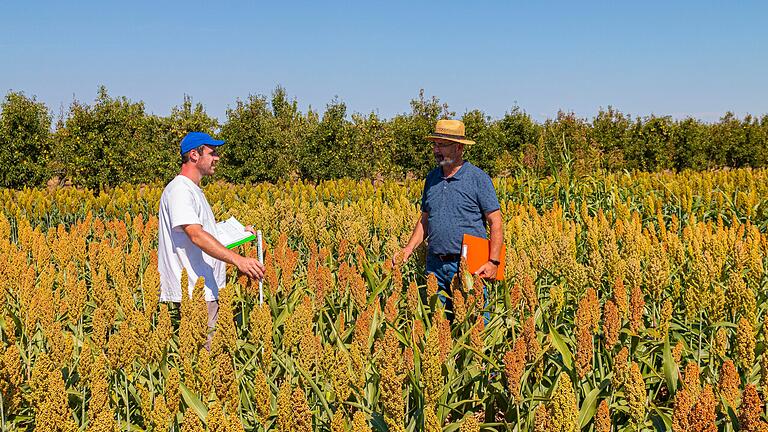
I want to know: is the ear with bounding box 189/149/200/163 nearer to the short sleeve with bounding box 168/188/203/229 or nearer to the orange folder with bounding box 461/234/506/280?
the short sleeve with bounding box 168/188/203/229

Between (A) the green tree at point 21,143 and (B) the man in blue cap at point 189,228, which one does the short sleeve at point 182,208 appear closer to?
(B) the man in blue cap at point 189,228

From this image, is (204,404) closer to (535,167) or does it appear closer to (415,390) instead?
(415,390)

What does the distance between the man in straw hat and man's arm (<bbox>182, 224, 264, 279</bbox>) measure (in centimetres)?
121

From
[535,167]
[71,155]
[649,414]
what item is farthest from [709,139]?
[649,414]

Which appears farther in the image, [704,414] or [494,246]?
[494,246]

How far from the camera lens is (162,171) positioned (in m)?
19.8

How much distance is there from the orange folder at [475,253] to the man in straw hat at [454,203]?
8 cm

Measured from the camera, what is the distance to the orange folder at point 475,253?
4.43 metres

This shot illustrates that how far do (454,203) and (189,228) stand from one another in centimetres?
178

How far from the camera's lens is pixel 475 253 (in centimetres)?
446

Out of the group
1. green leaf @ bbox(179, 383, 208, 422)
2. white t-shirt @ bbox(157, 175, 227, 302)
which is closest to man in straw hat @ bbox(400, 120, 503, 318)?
white t-shirt @ bbox(157, 175, 227, 302)

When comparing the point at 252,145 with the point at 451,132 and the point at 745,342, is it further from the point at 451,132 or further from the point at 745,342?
the point at 745,342

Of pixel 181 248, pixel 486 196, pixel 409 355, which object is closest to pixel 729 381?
pixel 409 355

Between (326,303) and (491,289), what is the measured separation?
49.0 inches
